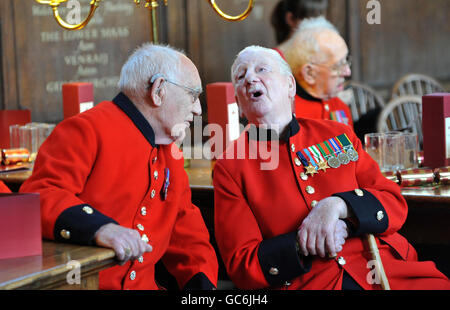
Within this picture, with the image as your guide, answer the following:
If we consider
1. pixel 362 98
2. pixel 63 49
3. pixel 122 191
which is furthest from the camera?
pixel 362 98

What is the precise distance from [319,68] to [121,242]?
2.16m

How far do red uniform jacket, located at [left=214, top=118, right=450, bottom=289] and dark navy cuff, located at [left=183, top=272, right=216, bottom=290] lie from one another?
75mm

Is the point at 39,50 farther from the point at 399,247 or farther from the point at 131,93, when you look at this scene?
the point at 399,247

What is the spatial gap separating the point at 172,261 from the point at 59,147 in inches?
21.9

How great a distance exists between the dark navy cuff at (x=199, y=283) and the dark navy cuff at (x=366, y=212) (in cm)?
47

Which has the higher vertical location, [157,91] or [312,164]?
[157,91]

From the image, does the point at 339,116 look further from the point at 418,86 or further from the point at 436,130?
the point at 418,86

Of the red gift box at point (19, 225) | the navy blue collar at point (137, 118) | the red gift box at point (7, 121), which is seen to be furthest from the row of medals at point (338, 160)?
the red gift box at point (7, 121)

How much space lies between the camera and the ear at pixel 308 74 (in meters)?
3.73

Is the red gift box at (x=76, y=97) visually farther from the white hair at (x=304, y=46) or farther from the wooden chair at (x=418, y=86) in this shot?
the wooden chair at (x=418, y=86)

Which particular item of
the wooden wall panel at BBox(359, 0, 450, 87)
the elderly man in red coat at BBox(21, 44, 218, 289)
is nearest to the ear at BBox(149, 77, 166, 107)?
the elderly man in red coat at BBox(21, 44, 218, 289)

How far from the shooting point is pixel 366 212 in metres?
2.24

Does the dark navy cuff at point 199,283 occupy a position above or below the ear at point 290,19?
below

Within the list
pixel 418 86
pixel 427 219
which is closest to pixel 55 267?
pixel 427 219
